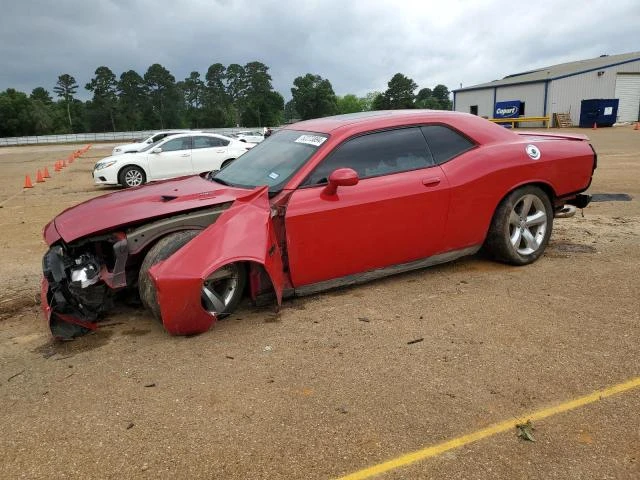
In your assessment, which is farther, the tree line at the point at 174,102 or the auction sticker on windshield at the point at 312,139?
the tree line at the point at 174,102

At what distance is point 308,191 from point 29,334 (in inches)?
97.9

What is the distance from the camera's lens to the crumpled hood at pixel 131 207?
12.3ft

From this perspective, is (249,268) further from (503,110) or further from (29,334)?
(503,110)

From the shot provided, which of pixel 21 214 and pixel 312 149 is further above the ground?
pixel 312 149

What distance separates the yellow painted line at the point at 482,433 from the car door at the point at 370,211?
1.88 meters

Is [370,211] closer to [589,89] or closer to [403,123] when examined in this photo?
[403,123]

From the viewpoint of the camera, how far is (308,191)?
400 cm

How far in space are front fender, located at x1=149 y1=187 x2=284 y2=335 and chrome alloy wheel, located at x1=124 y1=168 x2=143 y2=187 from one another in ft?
33.4

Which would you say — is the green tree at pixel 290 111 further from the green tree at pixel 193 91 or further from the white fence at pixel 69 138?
the white fence at pixel 69 138

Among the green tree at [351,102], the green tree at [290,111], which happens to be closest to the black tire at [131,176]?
the green tree at [290,111]

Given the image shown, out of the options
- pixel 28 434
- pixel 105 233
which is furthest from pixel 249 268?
pixel 28 434

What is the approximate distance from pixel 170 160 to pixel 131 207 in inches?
384

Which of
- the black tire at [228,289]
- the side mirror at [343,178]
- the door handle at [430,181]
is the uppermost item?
the side mirror at [343,178]

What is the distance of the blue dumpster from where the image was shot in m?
36.3
